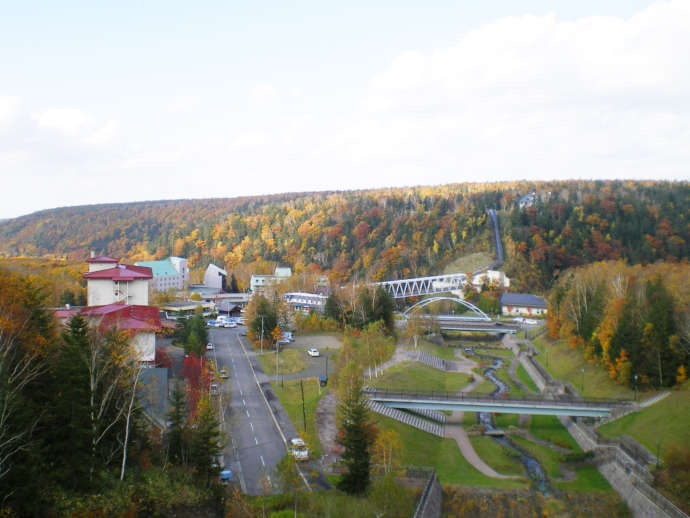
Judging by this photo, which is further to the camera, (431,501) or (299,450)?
(299,450)

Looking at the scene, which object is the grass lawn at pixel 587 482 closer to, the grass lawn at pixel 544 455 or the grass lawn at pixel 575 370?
the grass lawn at pixel 544 455

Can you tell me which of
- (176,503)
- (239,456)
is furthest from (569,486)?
(176,503)

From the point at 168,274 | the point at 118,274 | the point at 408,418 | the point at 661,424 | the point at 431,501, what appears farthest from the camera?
the point at 168,274

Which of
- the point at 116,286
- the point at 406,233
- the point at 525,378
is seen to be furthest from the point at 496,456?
the point at 406,233

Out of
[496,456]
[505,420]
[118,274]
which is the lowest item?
[505,420]

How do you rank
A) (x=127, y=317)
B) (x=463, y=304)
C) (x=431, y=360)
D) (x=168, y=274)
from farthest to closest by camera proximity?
(x=168, y=274) < (x=463, y=304) < (x=431, y=360) < (x=127, y=317)

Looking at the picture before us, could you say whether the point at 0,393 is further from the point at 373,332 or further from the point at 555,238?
the point at 555,238

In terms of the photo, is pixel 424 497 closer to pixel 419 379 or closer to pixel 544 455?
pixel 544 455

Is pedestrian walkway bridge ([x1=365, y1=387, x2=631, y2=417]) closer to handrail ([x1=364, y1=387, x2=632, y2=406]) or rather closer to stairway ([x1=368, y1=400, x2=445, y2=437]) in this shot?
handrail ([x1=364, y1=387, x2=632, y2=406])
